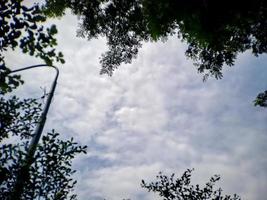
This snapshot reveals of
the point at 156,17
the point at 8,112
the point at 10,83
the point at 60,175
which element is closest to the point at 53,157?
the point at 60,175

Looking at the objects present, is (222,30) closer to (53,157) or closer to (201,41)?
(201,41)

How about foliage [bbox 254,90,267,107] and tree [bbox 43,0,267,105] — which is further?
foliage [bbox 254,90,267,107]

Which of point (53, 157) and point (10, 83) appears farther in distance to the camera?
point (53, 157)

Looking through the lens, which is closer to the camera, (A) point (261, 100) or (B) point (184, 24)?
(B) point (184, 24)

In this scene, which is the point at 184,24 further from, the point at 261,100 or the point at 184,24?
the point at 261,100

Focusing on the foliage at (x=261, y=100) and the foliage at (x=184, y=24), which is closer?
the foliage at (x=184, y=24)

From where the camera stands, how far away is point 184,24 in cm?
785

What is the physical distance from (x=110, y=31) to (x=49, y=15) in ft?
6.54

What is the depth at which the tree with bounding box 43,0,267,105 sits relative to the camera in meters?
7.39

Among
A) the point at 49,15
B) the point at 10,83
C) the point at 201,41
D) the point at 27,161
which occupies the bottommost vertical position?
the point at 27,161

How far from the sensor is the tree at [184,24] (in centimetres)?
739

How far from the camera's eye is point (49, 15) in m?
9.21

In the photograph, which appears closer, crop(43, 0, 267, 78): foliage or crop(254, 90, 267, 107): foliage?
crop(43, 0, 267, 78): foliage

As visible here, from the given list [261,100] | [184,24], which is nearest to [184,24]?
[184,24]
